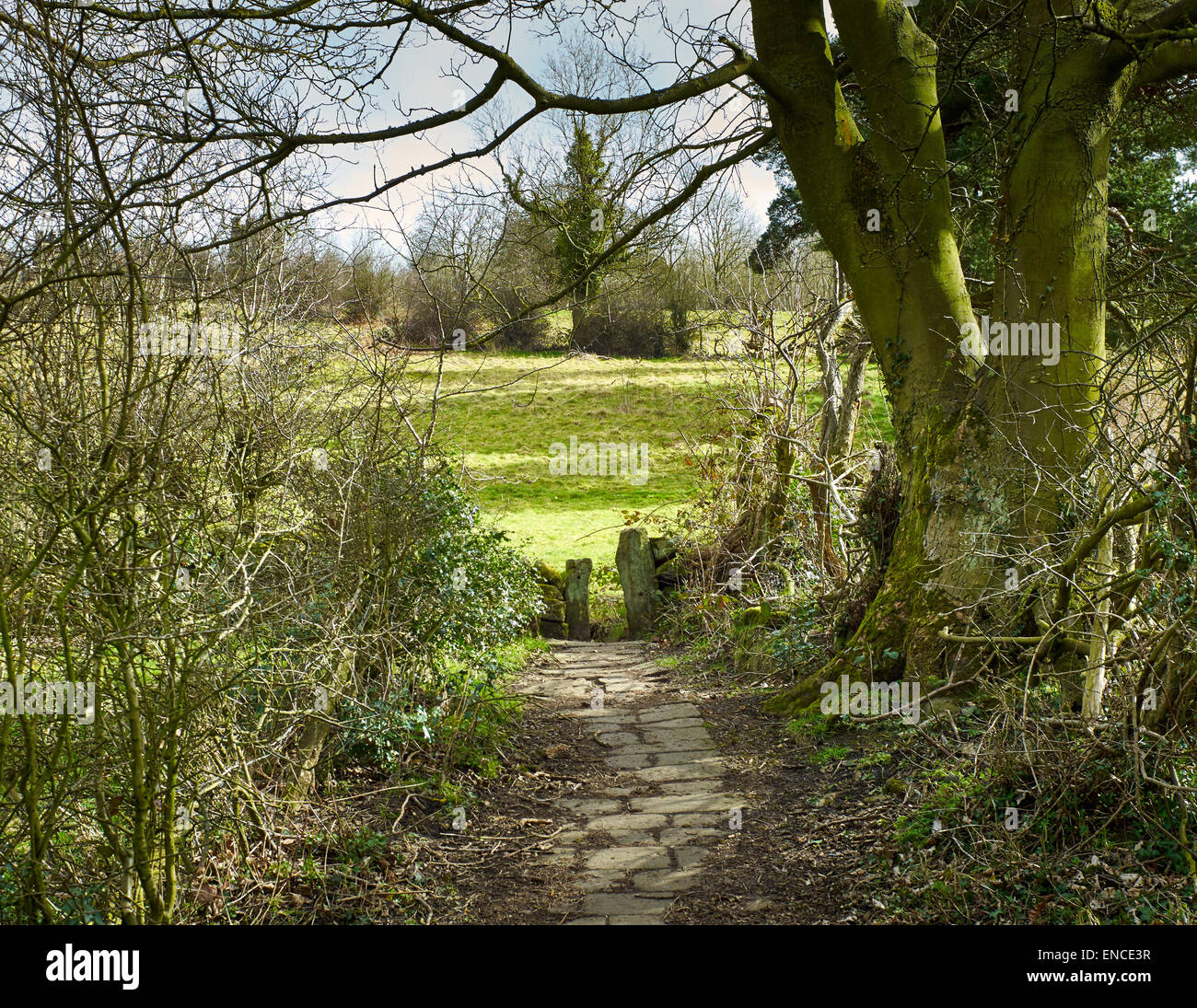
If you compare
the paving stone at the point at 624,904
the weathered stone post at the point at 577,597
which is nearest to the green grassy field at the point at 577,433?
the weathered stone post at the point at 577,597

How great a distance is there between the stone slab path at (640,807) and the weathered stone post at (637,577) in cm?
354

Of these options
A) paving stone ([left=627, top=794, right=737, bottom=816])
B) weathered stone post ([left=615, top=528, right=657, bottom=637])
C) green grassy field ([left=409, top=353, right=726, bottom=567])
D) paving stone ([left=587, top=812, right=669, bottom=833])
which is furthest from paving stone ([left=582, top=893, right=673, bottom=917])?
green grassy field ([left=409, top=353, right=726, bottom=567])

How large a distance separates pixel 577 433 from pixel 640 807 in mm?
19852

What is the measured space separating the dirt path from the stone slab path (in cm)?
1

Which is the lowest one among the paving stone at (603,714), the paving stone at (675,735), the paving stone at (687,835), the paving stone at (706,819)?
the paving stone at (603,714)

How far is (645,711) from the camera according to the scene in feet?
26.1

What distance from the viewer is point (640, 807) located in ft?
18.5

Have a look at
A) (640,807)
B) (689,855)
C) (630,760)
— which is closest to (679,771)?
(630,760)

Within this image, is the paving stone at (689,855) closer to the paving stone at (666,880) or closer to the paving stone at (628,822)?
the paving stone at (666,880)

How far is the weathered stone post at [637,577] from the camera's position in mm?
12594

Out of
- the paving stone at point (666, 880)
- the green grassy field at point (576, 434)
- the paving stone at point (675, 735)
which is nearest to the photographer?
the paving stone at point (666, 880)

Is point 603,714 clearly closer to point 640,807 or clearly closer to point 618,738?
point 618,738
